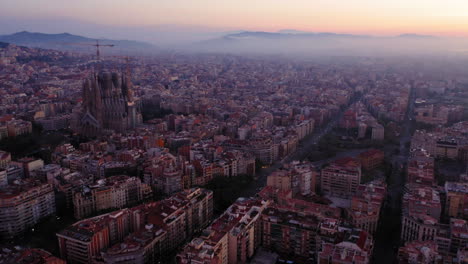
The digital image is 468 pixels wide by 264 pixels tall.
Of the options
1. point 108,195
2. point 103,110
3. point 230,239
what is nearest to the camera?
point 230,239

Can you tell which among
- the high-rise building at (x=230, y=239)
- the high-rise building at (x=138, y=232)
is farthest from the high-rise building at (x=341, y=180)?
the high-rise building at (x=138, y=232)

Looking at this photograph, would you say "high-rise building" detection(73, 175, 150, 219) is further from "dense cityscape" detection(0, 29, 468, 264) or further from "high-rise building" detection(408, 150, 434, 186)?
"high-rise building" detection(408, 150, 434, 186)

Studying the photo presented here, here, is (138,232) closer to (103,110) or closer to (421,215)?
(421,215)

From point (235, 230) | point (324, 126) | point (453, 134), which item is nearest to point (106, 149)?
point (235, 230)

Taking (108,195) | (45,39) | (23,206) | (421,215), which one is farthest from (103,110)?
(45,39)

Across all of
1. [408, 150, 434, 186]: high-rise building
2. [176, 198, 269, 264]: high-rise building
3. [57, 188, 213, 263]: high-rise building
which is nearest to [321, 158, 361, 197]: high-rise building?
[408, 150, 434, 186]: high-rise building
